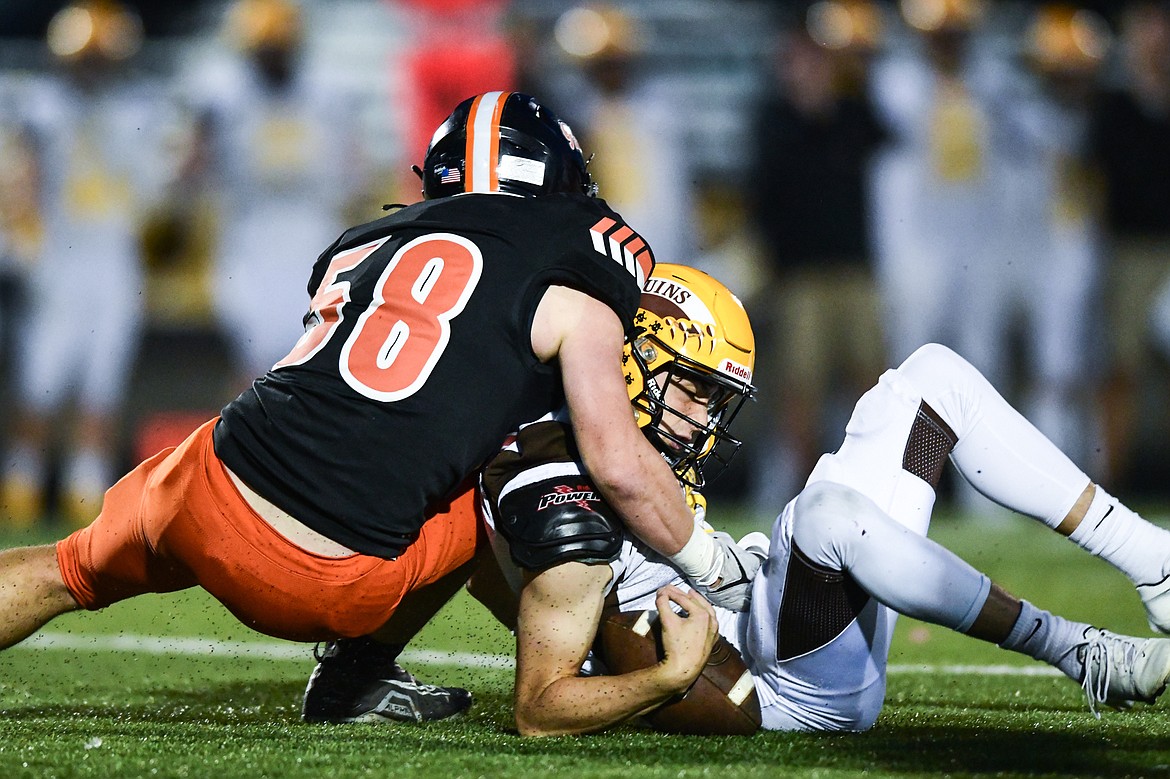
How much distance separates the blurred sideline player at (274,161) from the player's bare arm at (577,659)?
18.1ft

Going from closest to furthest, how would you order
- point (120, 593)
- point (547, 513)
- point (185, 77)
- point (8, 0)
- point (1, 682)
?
1. point (547, 513)
2. point (120, 593)
3. point (1, 682)
4. point (185, 77)
5. point (8, 0)

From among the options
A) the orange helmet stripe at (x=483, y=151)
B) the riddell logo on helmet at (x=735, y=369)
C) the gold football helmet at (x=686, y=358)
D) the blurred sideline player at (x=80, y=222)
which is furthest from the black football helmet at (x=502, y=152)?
the blurred sideline player at (x=80, y=222)

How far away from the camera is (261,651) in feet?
15.1

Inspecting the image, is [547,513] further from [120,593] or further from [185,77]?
[185,77]

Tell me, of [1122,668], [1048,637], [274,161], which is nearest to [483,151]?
[1048,637]

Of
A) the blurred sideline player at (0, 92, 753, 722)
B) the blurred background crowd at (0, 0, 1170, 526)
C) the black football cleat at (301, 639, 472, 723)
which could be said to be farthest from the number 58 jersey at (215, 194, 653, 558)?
the blurred background crowd at (0, 0, 1170, 526)

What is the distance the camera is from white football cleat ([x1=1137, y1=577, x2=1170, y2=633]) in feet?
9.71

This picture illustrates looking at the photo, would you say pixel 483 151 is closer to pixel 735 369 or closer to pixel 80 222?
pixel 735 369

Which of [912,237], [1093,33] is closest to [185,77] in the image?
[912,237]

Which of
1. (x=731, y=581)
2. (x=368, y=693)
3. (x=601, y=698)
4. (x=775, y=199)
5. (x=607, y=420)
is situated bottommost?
(x=368, y=693)

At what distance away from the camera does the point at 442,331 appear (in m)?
2.88

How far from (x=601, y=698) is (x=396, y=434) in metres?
0.63

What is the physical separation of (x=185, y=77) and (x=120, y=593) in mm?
7435

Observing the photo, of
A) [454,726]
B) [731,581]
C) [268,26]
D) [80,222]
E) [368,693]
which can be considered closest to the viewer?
[731,581]
